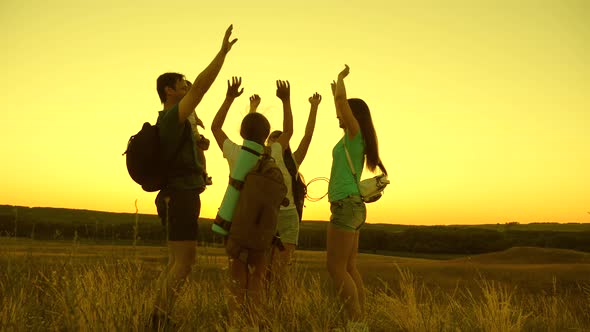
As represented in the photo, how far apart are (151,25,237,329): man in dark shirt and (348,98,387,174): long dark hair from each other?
4.84 ft

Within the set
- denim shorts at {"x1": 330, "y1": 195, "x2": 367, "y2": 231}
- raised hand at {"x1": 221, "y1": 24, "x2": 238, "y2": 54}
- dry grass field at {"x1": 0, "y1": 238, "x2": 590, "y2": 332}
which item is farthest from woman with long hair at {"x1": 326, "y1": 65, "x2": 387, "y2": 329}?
raised hand at {"x1": 221, "y1": 24, "x2": 238, "y2": 54}

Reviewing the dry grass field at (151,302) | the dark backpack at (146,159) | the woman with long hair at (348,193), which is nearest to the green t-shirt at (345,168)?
the woman with long hair at (348,193)

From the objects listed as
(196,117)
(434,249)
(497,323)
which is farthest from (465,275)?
(434,249)

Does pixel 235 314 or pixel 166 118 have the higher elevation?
pixel 166 118

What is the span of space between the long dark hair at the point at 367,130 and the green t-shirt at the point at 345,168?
5cm

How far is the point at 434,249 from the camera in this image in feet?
112

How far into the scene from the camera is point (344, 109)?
15.8 feet

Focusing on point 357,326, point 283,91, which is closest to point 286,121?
point 283,91

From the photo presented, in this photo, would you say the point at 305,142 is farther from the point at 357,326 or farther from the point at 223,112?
the point at 357,326

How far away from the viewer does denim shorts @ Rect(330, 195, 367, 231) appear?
477 cm

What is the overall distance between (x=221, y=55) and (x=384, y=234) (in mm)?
33341

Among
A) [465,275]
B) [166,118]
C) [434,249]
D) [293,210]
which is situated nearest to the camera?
[166,118]

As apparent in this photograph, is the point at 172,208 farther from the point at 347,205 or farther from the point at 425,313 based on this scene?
the point at 425,313

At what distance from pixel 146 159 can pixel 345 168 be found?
1734mm
